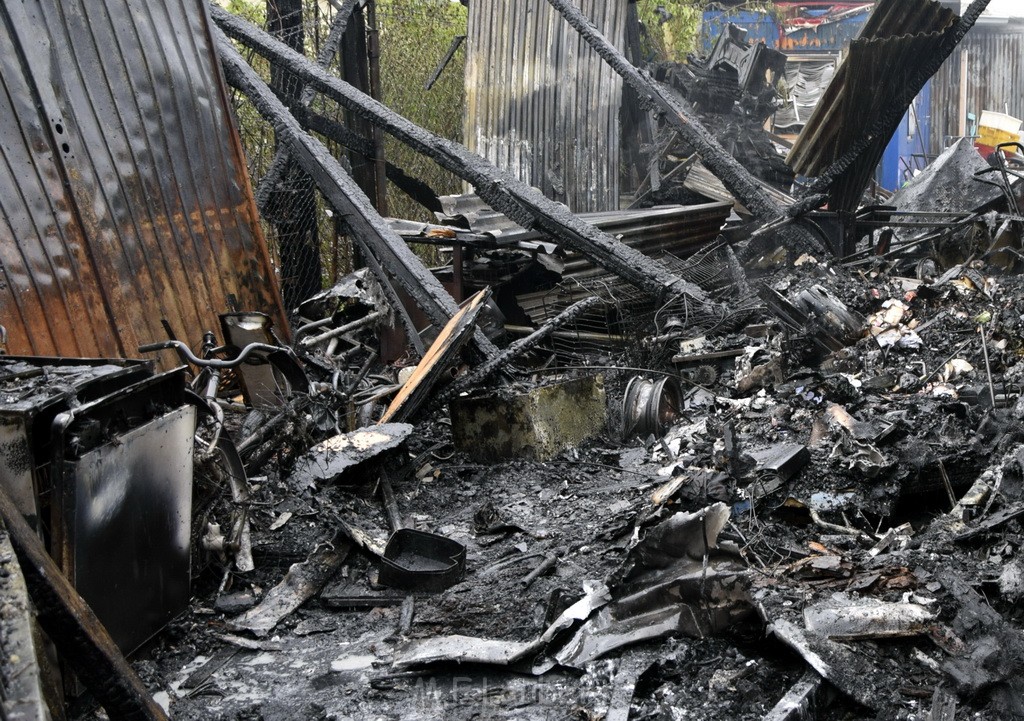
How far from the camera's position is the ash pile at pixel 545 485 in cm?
294

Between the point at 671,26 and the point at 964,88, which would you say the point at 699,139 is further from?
the point at 964,88

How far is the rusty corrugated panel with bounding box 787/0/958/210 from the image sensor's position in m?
8.13

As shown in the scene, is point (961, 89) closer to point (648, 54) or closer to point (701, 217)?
point (648, 54)

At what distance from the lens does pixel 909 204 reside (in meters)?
10.9

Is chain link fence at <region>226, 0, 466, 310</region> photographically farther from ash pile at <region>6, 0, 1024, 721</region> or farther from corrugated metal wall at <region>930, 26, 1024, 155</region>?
corrugated metal wall at <region>930, 26, 1024, 155</region>

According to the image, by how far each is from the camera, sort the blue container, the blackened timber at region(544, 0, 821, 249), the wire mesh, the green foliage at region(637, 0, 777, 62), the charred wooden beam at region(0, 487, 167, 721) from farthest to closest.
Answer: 1. the blue container
2. the green foliage at region(637, 0, 777, 62)
3. the blackened timber at region(544, 0, 821, 249)
4. the wire mesh
5. the charred wooden beam at region(0, 487, 167, 721)

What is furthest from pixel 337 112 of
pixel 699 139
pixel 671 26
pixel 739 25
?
pixel 739 25

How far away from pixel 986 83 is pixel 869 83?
55.4 feet

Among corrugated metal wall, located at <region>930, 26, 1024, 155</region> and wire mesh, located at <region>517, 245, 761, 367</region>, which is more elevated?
corrugated metal wall, located at <region>930, 26, 1024, 155</region>

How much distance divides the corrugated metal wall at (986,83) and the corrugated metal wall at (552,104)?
14.8 metres

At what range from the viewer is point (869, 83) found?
8312 mm

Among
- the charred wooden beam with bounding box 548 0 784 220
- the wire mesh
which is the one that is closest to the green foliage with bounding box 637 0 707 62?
the charred wooden beam with bounding box 548 0 784 220

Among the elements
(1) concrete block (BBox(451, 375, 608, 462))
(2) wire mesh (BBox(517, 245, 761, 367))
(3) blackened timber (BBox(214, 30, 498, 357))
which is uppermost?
(3) blackened timber (BBox(214, 30, 498, 357))

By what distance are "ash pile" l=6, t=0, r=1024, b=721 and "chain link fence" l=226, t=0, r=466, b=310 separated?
0.70 metres
